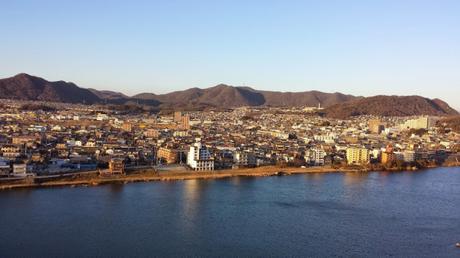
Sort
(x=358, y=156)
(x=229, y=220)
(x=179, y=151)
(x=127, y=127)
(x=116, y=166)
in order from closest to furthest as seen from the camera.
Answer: (x=229, y=220) → (x=116, y=166) → (x=179, y=151) → (x=358, y=156) → (x=127, y=127)

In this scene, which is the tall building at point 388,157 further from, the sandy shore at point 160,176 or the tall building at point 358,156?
the sandy shore at point 160,176

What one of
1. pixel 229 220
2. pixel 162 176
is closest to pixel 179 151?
pixel 162 176

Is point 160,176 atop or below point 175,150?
below

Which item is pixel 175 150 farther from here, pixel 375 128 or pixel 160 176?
pixel 375 128

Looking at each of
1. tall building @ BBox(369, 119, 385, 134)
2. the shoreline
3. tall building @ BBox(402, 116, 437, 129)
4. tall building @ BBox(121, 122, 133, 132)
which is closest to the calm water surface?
the shoreline

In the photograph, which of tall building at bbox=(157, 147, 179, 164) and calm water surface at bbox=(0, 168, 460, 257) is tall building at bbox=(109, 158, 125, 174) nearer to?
calm water surface at bbox=(0, 168, 460, 257)

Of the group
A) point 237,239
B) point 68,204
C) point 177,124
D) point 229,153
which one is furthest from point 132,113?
point 237,239

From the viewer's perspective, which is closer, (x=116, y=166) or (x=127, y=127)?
(x=116, y=166)

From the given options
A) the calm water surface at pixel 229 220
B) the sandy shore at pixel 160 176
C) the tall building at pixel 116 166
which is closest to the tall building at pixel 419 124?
the sandy shore at pixel 160 176
